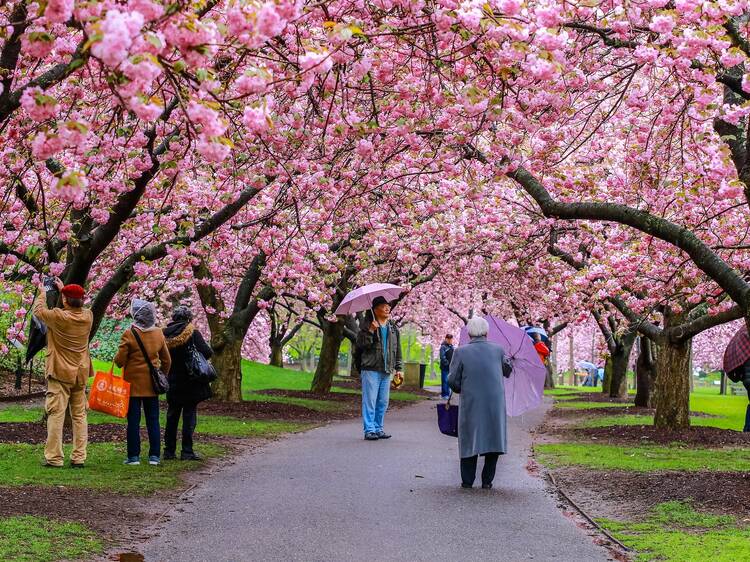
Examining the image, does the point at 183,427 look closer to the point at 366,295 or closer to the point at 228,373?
the point at 366,295

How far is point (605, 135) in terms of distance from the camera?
17078mm

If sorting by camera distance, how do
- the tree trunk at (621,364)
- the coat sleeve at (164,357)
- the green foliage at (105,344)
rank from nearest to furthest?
the coat sleeve at (164,357) → the tree trunk at (621,364) → the green foliage at (105,344)

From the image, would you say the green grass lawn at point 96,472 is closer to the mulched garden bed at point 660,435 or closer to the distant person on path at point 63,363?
the distant person on path at point 63,363

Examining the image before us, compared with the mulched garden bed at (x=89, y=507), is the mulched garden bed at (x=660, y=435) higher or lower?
higher

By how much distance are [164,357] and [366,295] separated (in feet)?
15.6

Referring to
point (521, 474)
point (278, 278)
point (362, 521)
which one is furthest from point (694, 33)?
point (278, 278)

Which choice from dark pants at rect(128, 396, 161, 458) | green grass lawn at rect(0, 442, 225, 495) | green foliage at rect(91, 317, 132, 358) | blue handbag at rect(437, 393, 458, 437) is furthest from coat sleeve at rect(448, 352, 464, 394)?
green foliage at rect(91, 317, 132, 358)

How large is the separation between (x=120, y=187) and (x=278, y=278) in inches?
322

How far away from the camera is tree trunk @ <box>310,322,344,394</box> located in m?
30.3

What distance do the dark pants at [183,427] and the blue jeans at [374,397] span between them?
3.37 m

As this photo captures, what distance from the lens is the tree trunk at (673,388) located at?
1703 cm

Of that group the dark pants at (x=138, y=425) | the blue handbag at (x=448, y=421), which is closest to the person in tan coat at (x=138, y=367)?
the dark pants at (x=138, y=425)

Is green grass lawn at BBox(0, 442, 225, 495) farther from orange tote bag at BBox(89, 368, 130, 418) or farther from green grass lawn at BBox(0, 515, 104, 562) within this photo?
green grass lawn at BBox(0, 515, 104, 562)

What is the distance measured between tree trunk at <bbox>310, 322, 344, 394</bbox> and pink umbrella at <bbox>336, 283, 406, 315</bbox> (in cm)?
1505
